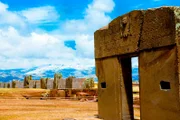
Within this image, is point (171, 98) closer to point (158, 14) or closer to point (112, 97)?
point (158, 14)

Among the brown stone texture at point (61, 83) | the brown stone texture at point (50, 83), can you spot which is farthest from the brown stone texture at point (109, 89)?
the brown stone texture at point (50, 83)

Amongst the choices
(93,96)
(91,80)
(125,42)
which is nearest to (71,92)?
(93,96)

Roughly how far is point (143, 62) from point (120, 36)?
6.06 ft

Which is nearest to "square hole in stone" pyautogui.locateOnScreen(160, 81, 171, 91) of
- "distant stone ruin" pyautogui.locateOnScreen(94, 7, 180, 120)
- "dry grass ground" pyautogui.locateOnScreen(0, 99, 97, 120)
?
"distant stone ruin" pyautogui.locateOnScreen(94, 7, 180, 120)

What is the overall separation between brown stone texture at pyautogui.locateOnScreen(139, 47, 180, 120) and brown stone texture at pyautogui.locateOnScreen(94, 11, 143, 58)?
0.82 metres

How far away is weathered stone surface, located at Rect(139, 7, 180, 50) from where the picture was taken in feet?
31.3

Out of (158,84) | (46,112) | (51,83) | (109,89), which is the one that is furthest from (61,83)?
(158,84)

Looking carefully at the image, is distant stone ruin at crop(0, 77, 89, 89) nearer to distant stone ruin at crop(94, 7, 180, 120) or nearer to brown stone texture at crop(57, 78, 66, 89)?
brown stone texture at crop(57, 78, 66, 89)

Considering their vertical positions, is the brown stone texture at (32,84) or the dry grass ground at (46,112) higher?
the brown stone texture at (32,84)

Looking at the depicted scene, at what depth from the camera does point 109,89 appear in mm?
13625

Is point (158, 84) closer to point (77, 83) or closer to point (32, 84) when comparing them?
point (77, 83)

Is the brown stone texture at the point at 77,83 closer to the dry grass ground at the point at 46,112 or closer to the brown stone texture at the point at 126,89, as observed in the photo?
the dry grass ground at the point at 46,112

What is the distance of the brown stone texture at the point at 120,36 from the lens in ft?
38.2

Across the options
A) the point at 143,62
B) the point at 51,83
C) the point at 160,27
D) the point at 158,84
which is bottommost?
the point at 158,84
